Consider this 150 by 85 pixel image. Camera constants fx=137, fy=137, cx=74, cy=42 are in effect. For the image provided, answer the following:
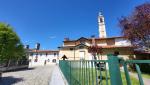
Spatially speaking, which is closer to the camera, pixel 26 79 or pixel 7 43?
pixel 26 79

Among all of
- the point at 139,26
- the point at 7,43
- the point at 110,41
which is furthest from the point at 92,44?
the point at 7,43

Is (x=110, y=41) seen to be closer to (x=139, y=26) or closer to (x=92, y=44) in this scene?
(x=92, y=44)

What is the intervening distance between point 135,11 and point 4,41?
21.8m

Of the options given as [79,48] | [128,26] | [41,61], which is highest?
[128,26]

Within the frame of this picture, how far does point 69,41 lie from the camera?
137 feet

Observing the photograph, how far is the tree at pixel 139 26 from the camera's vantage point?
1825 cm

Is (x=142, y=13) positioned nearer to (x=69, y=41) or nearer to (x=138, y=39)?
(x=138, y=39)

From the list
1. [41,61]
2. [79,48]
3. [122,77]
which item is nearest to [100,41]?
[79,48]

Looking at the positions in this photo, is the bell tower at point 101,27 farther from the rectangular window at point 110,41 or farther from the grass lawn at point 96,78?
the grass lawn at point 96,78

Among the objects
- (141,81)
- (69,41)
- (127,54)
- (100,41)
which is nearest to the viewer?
(141,81)

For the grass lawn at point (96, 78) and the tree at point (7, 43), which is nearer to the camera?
the grass lawn at point (96, 78)

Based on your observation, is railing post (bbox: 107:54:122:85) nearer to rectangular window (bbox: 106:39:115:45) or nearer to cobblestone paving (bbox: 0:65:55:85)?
cobblestone paving (bbox: 0:65:55:85)

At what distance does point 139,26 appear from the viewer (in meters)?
18.9

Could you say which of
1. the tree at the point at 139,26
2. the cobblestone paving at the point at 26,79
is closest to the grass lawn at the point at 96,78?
the cobblestone paving at the point at 26,79
